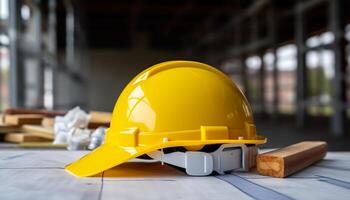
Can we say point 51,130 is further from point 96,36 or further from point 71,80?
point 96,36

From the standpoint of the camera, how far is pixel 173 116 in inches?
85.7

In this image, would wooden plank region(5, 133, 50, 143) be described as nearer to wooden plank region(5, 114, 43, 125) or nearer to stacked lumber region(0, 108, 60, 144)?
stacked lumber region(0, 108, 60, 144)

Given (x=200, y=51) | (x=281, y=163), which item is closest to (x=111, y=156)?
(x=281, y=163)

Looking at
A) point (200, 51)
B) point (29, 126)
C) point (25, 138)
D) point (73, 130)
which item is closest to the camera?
point (73, 130)

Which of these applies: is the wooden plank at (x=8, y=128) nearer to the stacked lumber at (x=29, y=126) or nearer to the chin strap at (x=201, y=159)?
the stacked lumber at (x=29, y=126)

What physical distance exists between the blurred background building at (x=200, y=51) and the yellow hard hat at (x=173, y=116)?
393cm

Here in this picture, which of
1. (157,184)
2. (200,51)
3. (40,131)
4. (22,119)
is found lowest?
(157,184)

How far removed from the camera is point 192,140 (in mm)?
2139

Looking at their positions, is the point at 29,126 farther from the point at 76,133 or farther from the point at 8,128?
the point at 76,133

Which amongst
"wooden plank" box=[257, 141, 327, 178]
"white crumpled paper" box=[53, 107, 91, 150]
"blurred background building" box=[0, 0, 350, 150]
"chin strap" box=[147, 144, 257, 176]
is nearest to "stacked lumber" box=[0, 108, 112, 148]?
"white crumpled paper" box=[53, 107, 91, 150]

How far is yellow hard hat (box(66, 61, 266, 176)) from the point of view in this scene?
7.09ft

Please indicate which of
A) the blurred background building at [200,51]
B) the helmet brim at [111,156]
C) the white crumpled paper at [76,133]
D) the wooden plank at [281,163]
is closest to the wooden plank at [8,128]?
the white crumpled paper at [76,133]

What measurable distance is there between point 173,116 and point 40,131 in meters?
2.23

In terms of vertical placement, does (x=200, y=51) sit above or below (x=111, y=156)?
above
